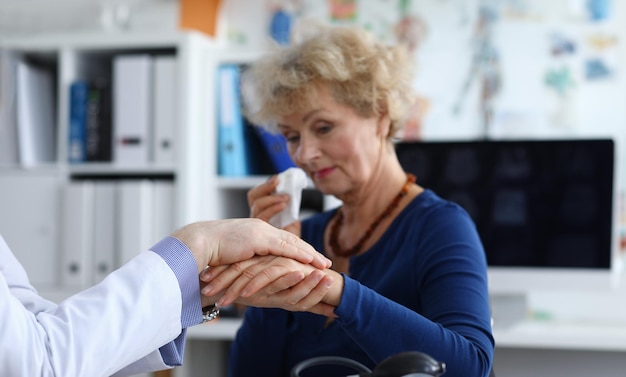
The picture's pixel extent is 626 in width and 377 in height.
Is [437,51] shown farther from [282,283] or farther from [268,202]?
[282,283]

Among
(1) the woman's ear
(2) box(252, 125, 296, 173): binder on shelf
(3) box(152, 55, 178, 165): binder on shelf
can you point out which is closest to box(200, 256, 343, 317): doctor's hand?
(1) the woman's ear

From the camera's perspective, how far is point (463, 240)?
138 cm

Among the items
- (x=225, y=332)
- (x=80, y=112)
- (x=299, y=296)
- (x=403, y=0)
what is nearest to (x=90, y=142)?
(x=80, y=112)

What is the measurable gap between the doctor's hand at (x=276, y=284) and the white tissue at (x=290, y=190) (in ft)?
1.44

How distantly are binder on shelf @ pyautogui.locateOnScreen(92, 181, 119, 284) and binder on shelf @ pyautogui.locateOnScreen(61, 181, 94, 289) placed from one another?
0.6 inches

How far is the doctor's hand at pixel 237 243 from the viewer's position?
1031mm

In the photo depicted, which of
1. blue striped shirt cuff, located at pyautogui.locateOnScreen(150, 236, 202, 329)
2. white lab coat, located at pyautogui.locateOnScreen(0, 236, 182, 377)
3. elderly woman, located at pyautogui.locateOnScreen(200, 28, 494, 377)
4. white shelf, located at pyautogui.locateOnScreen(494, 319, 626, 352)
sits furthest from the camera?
white shelf, located at pyautogui.locateOnScreen(494, 319, 626, 352)

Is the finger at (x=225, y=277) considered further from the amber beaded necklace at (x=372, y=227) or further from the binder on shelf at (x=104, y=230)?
the binder on shelf at (x=104, y=230)

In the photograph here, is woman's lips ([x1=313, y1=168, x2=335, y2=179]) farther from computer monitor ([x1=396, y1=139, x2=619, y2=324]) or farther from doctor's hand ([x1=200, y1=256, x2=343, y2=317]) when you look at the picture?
computer monitor ([x1=396, y1=139, x2=619, y2=324])

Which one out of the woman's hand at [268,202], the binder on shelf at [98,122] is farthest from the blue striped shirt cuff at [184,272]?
the binder on shelf at [98,122]

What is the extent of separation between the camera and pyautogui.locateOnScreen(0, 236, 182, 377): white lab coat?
0.81m

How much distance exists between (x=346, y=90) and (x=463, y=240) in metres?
0.37

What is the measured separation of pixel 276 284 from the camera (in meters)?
1.14

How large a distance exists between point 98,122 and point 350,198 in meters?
1.37
